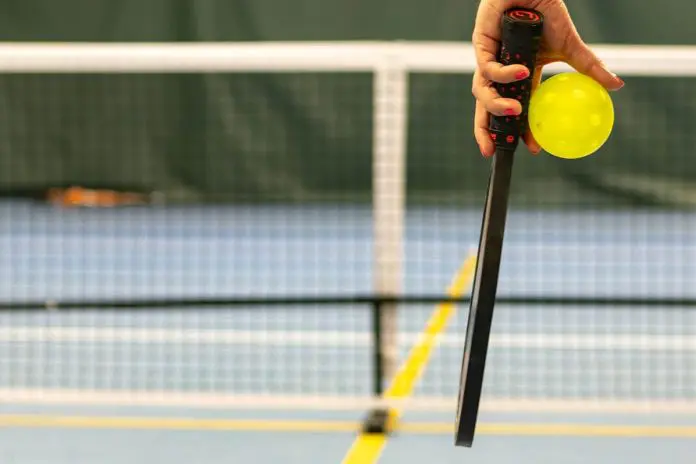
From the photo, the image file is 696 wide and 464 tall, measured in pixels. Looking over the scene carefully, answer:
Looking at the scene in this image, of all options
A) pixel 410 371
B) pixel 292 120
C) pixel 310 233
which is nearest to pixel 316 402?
pixel 410 371

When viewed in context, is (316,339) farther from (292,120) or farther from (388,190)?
(292,120)

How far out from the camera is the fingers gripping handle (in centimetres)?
134

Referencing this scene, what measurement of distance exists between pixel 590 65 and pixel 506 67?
0.25 metres

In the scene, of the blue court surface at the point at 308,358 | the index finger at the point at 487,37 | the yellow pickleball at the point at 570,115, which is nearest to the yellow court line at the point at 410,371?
the blue court surface at the point at 308,358

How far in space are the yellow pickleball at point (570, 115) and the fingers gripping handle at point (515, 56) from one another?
81 mm

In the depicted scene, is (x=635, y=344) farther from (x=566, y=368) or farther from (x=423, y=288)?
(x=423, y=288)

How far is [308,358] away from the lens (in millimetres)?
5008

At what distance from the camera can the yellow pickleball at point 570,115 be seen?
1.42 m

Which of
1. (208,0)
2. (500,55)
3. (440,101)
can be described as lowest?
(440,101)

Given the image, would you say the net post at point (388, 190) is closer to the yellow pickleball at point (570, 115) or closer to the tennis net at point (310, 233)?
the tennis net at point (310, 233)

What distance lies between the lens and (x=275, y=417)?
13.0 ft

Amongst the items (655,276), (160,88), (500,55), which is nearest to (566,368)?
(655,276)

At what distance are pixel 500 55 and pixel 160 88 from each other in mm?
10199

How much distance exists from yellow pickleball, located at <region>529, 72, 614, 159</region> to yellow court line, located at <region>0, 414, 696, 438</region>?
2478mm
